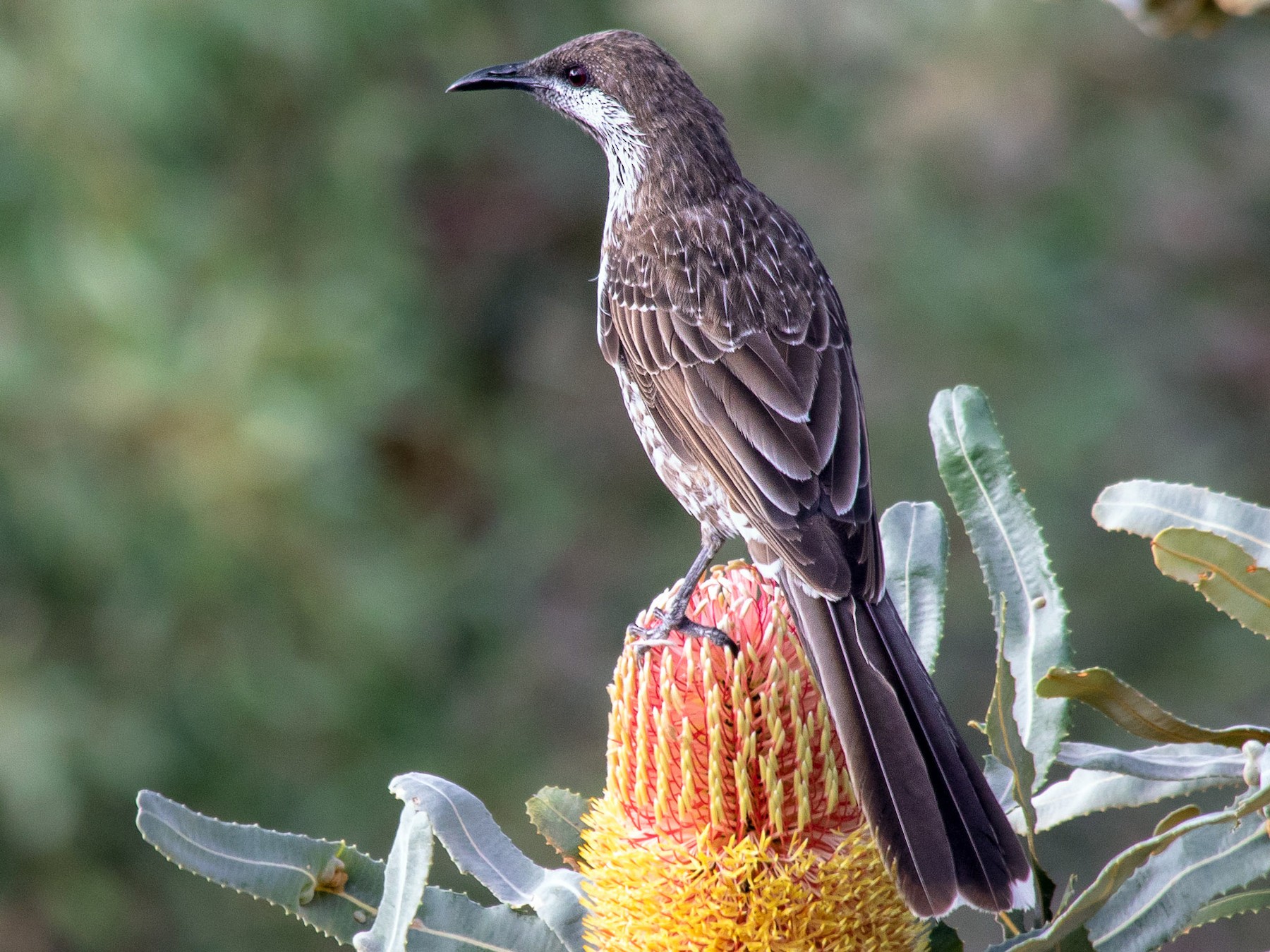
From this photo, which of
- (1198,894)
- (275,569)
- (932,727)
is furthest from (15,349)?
(1198,894)

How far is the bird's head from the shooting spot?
3414 millimetres

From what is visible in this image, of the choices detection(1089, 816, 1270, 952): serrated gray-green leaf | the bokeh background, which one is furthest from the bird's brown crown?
the bokeh background

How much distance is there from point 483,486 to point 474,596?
67cm

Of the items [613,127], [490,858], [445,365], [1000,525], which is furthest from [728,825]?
[445,365]

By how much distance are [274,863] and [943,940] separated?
0.87m

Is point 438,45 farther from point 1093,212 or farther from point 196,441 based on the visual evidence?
point 1093,212

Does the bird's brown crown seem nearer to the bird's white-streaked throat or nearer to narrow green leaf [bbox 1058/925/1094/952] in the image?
the bird's white-streaked throat

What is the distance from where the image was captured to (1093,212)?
7934mm

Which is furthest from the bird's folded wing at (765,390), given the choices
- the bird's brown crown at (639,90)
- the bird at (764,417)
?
the bird's brown crown at (639,90)

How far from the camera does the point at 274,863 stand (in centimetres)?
198

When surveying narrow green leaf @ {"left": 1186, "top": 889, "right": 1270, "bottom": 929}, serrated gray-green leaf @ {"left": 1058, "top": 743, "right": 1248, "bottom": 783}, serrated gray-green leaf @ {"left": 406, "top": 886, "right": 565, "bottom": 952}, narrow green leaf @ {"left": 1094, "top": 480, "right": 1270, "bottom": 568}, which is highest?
narrow green leaf @ {"left": 1094, "top": 480, "right": 1270, "bottom": 568}

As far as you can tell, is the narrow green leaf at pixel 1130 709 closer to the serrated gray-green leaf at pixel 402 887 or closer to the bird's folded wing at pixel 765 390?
the bird's folded wing at pixel 765 390

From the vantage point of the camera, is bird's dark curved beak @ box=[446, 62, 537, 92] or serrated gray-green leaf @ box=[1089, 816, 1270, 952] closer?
serrated gray-green leaf @ box=[1089, 816, 1270, 952]

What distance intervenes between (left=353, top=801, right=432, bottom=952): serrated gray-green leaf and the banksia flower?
Answer: 0.29 m
